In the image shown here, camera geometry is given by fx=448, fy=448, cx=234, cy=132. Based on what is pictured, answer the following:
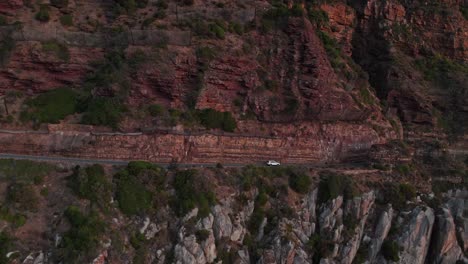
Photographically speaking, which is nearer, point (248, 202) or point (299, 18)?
point (248, 202)

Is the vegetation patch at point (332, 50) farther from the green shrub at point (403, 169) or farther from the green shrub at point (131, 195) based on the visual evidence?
the green shrub at point (131, 195)

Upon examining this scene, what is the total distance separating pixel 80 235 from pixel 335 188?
1973cm

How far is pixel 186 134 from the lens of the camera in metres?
37.9

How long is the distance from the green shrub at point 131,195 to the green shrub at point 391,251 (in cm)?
1903

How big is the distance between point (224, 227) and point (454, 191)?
22.8 meters

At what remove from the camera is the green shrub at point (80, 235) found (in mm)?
26844

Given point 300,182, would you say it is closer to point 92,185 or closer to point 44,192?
point 92,185

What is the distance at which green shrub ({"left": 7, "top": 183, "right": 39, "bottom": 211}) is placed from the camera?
28.9m

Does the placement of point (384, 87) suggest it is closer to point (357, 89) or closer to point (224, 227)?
point (357, 89)

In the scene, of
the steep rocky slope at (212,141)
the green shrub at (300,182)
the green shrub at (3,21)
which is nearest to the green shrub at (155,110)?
the steep rocky slope at (212,141)

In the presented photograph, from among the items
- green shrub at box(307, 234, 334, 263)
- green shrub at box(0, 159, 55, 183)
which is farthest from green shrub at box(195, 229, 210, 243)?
green shrub at box(0, 159, 55, 183)

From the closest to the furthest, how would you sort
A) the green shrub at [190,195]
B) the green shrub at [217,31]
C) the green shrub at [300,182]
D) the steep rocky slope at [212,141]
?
1. the steep rocky slope at [212,141]
2. the green shrub at [190,195]
3. the green shrub at [300,182]
4. the green shrub at [217,31]

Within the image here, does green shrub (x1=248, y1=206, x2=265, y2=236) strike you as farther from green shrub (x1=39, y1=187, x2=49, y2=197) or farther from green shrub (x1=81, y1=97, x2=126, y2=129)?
green shrub (x1=39, y1=187, x2=49, y2=197)

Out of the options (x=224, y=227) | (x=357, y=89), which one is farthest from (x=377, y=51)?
(x=224, y=227)
